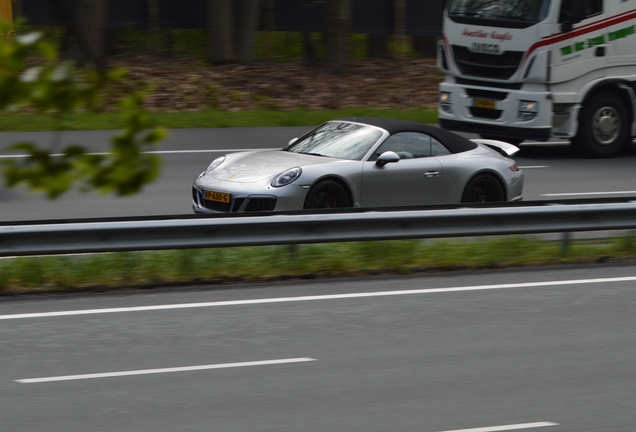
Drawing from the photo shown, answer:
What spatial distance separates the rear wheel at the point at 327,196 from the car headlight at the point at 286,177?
9.1 inches

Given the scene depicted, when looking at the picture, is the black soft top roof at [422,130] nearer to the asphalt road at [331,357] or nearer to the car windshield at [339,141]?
the car windshield at [339,141]

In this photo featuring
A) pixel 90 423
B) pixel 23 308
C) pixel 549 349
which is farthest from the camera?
pixel 23 308

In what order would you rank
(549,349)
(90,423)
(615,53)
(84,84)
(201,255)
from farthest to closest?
1. (615,53)
2. (201,255)
3. (549,349)
4. (90,423)
5. (84,84)

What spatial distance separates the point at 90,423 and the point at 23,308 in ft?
8.96

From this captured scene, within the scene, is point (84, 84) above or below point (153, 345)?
above

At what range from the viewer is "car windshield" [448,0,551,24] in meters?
16.1

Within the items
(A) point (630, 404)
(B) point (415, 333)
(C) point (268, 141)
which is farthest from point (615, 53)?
(A) point (630, 404)

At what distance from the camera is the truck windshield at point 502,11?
16.1 meters

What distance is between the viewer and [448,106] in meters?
17.2

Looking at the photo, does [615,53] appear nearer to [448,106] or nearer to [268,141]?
[448,106]

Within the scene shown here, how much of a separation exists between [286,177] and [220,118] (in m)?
9.22

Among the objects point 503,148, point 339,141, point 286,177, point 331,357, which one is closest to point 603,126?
point 503,148

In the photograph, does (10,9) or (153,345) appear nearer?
(153,345)

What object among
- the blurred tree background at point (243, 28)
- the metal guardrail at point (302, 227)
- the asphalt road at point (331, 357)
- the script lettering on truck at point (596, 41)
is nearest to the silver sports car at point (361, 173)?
the metal guardrail at point (302, 227)
